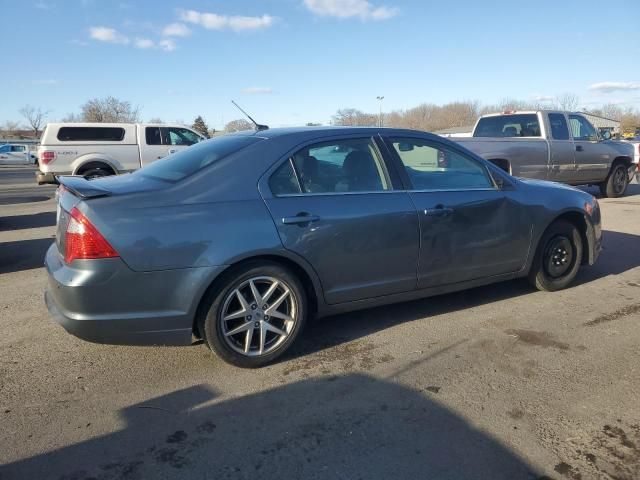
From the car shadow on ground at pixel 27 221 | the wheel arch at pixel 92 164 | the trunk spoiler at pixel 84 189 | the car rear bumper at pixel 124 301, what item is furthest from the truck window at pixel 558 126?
the wheel arch at pixel 92 164

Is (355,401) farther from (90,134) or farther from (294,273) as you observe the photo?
(90,134)

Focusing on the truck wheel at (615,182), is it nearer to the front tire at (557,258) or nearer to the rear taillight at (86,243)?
the front tire at (557,258)

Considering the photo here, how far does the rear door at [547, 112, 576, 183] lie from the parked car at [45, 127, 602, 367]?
6.70 metres

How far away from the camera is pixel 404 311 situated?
459 cm

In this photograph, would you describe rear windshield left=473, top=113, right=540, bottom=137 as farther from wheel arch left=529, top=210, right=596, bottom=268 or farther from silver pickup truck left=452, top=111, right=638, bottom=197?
wheel arch left=529, top=210, right=596, bottom=268

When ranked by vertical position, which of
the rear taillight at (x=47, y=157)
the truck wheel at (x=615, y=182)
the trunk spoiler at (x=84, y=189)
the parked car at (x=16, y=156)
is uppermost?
the trunk spoiler at (x=84, y=189)

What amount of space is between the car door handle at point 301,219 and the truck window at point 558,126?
8.90m

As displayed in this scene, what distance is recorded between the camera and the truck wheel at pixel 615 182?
12.3m

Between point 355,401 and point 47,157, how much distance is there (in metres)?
13.3

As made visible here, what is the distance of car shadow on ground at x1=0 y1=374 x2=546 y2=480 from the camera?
2.46 meters

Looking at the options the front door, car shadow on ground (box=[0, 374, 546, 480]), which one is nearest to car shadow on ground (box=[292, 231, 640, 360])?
the front door

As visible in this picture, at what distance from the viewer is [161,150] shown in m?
14.9

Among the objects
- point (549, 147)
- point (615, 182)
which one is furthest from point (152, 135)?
point (615, 182)

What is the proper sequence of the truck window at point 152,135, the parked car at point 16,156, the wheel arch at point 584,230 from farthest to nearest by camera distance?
the parked car at point 16,156, the truck window at point 152,135, the wheel arch at point 584,230
